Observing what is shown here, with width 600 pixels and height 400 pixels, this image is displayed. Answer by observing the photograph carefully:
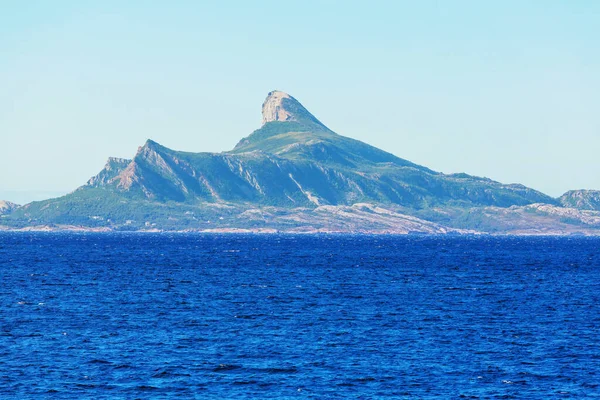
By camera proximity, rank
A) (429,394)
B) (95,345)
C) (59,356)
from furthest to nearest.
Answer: (95,345) < (59,356) < (429,394)

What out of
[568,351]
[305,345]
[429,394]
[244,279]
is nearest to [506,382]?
[429,394]

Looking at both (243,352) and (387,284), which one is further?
(387,284)

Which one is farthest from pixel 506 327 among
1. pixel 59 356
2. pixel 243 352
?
pixel 59 356

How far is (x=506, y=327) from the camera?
349ft

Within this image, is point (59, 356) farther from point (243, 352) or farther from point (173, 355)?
point (243, 352)

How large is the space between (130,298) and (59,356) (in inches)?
1939

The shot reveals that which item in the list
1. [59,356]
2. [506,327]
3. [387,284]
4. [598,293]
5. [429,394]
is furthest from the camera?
[387,284]

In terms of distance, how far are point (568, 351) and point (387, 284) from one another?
76.5 meters

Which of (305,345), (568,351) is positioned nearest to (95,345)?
(305,345)

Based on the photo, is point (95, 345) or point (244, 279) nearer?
point (95, 345)

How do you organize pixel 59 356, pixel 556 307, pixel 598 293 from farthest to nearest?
pixel 598 293
pixel 556 307
pixel 59 356

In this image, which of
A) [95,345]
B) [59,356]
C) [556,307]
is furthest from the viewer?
[556,307]

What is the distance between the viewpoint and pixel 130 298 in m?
134

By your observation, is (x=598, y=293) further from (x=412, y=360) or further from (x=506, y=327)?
(x=412, y=360)
